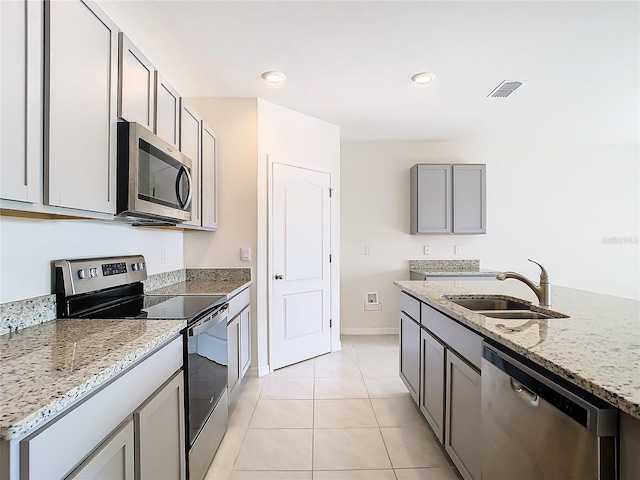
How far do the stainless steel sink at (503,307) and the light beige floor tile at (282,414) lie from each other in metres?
1.26

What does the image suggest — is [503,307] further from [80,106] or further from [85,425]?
[80,106]

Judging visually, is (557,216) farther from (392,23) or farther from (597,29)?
(392,23)

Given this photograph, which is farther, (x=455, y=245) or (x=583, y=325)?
(x=455, y=245)

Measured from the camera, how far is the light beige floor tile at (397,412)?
2.32 m

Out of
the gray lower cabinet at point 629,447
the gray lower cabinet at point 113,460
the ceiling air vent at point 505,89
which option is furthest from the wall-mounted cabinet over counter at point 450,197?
the gray lower cabinet at point 113,460

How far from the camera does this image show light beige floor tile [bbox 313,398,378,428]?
230cm

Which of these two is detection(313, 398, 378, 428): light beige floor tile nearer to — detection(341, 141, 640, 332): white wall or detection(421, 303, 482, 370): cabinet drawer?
detection(421, 303, 482, 370): cabinet drawer

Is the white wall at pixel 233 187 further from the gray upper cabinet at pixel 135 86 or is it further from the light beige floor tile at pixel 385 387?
the gray upper cabinet at pixel 135 86

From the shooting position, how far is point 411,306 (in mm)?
2457

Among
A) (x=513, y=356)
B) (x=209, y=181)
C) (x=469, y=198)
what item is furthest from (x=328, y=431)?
(x=469, y=198)

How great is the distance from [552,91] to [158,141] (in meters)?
3.22

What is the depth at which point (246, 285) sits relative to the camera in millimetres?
2895

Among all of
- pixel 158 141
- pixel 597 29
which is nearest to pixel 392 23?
pixel 597 29

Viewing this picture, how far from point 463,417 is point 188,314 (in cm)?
136
